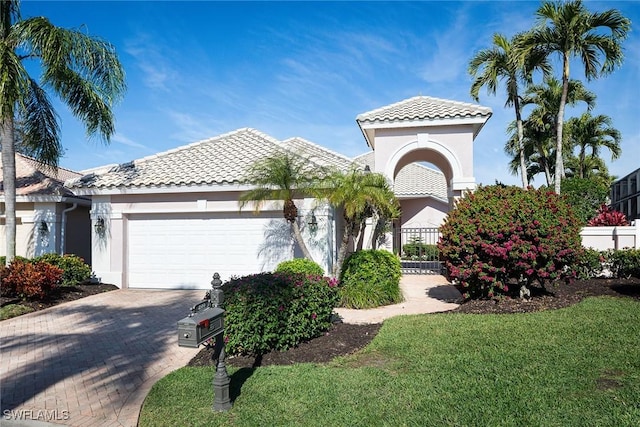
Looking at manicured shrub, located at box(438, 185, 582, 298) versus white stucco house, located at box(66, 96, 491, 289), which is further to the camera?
white stucco house, located at box(66, 96, 491, 289)

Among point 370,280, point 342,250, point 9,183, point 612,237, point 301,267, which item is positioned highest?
point 9,183

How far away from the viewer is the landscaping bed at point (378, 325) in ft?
18.5

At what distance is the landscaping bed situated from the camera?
5.63 meters

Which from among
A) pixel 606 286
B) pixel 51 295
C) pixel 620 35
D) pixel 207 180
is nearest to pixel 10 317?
pixel 51 295

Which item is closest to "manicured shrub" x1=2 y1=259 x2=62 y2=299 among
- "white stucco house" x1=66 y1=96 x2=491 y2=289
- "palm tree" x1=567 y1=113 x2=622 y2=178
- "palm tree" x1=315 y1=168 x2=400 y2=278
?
"white stucco house" x1=66 y1=96 x2=491 y2=289

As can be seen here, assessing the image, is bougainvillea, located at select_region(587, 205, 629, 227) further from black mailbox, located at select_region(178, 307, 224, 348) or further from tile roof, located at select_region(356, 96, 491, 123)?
black mailbox, located at select_region(178, 307, 224, 348)

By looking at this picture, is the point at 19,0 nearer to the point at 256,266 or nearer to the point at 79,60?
the point at 79,60

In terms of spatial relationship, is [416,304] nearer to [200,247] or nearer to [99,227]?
[200,247]

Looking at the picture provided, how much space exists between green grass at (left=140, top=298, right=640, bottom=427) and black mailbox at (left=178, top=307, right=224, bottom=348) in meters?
0.85

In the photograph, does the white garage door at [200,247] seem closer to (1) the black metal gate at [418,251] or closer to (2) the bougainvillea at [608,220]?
(1) the black metal gate at [418,251]

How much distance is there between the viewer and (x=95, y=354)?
6.23 meters

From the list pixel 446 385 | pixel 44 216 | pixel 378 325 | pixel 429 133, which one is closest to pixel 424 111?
pixel 429 133

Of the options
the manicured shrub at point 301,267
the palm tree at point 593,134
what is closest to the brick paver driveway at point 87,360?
the manicured shrub at point 301,267

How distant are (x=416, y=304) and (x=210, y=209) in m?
6.62
